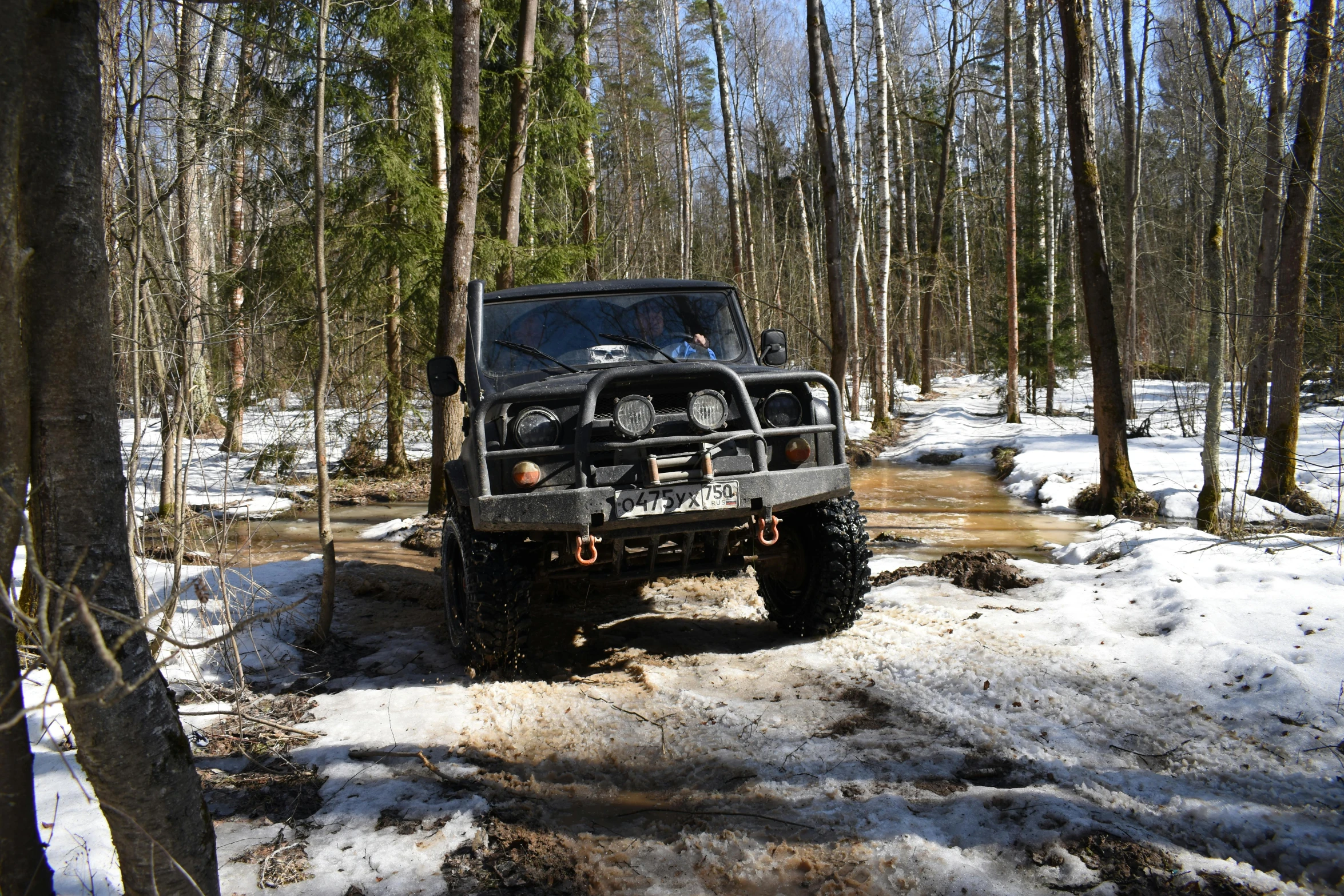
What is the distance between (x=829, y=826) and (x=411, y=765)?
180 cm

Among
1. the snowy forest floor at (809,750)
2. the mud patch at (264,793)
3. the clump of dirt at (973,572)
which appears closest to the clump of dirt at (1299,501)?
the snowy forest floor at (809,750)

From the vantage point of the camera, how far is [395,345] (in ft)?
46.3

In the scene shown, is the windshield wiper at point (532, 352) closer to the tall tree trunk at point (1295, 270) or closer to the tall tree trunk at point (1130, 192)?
the tall tree trunk at point (1295, 270)

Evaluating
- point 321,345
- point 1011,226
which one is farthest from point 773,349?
point 1011,226

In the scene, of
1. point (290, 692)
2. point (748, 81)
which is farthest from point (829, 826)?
point (748, 81)

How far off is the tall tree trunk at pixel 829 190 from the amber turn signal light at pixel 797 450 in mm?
9491

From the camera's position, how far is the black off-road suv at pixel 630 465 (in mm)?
4297

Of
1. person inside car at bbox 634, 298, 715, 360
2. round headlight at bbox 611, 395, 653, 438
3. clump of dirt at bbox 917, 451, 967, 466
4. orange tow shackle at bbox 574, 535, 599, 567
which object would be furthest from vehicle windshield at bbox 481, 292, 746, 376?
clump of dirt at bbox 917, 451, 967, 466

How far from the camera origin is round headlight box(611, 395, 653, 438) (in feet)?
14.2

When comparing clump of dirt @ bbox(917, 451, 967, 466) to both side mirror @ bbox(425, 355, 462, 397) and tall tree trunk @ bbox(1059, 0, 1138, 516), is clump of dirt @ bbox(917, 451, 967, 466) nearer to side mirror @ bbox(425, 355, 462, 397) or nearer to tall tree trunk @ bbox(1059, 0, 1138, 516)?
tall tree trunk @ bbox(1059, 0, 1138, 516)

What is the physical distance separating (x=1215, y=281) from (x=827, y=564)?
786 centimetres

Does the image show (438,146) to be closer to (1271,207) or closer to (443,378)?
(443,378)

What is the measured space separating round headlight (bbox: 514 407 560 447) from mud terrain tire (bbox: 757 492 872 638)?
1.55 m

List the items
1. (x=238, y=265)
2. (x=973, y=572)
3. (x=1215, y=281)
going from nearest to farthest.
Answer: (x=238, y=265) → (x=973, y=572) → (x=1215, y=281)
